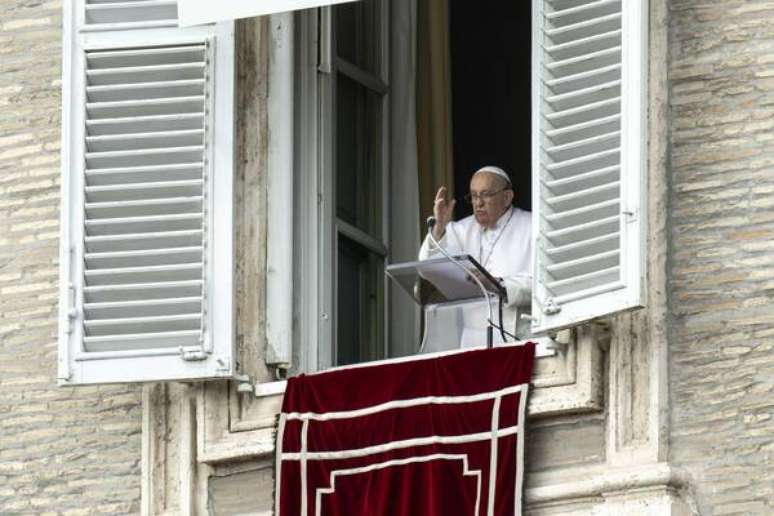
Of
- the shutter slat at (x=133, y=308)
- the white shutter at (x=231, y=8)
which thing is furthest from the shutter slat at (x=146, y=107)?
the shutter slat at (x=133, y=308)

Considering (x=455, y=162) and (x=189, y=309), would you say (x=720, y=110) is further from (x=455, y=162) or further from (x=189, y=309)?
(x=455, y=162)

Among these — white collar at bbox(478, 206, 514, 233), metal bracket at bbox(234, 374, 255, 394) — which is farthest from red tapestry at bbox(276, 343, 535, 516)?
white collar at bbox(478, 206, 514, 233)

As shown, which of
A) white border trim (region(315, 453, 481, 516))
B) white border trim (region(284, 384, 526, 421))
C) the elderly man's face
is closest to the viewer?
white border trim (region(315, 453, 481, 516))

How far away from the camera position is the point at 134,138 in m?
14.6

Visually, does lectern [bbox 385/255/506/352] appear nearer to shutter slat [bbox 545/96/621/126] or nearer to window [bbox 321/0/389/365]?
window [bbox 321/0/389/365]

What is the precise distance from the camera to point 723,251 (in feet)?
44.9

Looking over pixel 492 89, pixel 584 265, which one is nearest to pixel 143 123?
pixel 584 265

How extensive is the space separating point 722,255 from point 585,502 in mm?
945

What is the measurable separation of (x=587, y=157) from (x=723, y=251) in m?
0.57

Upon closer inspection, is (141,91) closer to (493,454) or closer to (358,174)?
(358,174)

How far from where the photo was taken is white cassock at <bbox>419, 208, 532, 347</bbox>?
14430 mm

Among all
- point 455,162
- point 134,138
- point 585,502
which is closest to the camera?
point 585,502

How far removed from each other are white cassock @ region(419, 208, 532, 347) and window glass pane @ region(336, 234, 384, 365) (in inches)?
15.0

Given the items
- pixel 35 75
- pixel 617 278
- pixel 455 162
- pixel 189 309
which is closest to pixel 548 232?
pixel 617 278
